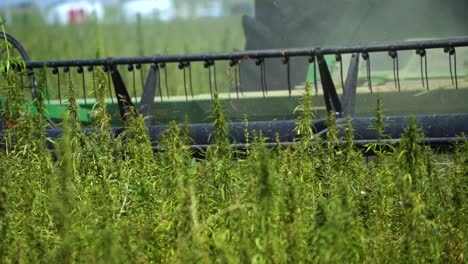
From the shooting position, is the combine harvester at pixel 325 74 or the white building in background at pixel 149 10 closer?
the combine harvester at pixel 325 74

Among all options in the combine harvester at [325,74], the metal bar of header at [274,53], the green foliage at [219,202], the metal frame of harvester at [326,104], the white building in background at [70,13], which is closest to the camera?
the green foliage at [219,202]

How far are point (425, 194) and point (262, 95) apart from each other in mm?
3609

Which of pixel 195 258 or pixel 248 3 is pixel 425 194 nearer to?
pixel 195 258

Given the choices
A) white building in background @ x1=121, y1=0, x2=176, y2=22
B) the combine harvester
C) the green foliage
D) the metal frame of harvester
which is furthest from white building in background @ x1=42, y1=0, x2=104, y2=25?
the green foliage

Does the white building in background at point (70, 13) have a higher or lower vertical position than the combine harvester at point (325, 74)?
higher

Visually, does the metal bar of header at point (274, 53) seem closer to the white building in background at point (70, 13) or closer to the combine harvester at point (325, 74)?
the combine harvester at point (325, 74)

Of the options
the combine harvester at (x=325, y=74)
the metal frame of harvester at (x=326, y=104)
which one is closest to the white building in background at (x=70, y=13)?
the combine harvester at (x=325, y=74)

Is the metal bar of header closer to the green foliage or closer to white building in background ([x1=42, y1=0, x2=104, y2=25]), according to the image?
the green foliage

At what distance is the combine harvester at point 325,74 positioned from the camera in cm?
650

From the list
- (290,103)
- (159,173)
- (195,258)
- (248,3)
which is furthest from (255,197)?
(248,3)

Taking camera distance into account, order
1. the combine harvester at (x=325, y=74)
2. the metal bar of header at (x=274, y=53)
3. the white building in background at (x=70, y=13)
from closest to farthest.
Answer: the combine harvester at (x=325, y=74)
the metal bar of header at (x=274, y=53)
the white building in background at (x=70, y=13)

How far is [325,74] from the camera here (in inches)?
267

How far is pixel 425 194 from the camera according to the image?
466 cm

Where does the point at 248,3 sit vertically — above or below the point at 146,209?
above
